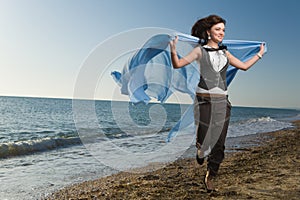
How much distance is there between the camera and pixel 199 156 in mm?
4320

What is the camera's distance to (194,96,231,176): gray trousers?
161 inches

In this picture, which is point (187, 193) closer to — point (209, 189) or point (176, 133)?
point (209, 189)

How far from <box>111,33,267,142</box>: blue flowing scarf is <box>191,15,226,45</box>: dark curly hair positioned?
18 centimetres

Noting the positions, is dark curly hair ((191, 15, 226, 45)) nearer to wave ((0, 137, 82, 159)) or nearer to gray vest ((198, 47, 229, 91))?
gray vest ((198, 47, 229, 91))

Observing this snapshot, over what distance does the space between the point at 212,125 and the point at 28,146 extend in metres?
10.9

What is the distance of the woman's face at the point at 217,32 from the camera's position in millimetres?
3996

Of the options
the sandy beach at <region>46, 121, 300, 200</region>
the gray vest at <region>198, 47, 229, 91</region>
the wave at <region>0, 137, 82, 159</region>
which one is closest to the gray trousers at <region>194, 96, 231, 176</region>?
the gray vest at <region>198, 47, 229, 91</region>

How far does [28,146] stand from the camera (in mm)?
12781

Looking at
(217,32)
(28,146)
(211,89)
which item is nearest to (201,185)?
(211,89)

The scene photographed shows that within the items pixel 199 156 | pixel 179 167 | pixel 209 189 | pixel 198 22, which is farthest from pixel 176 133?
pixel 179 167

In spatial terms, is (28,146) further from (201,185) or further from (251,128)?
(251,128)

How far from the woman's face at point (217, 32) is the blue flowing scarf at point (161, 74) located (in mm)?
428

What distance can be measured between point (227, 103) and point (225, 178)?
1.84 meters

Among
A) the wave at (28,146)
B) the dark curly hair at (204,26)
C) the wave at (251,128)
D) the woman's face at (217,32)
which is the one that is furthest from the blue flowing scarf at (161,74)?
the wave at (251,128)
